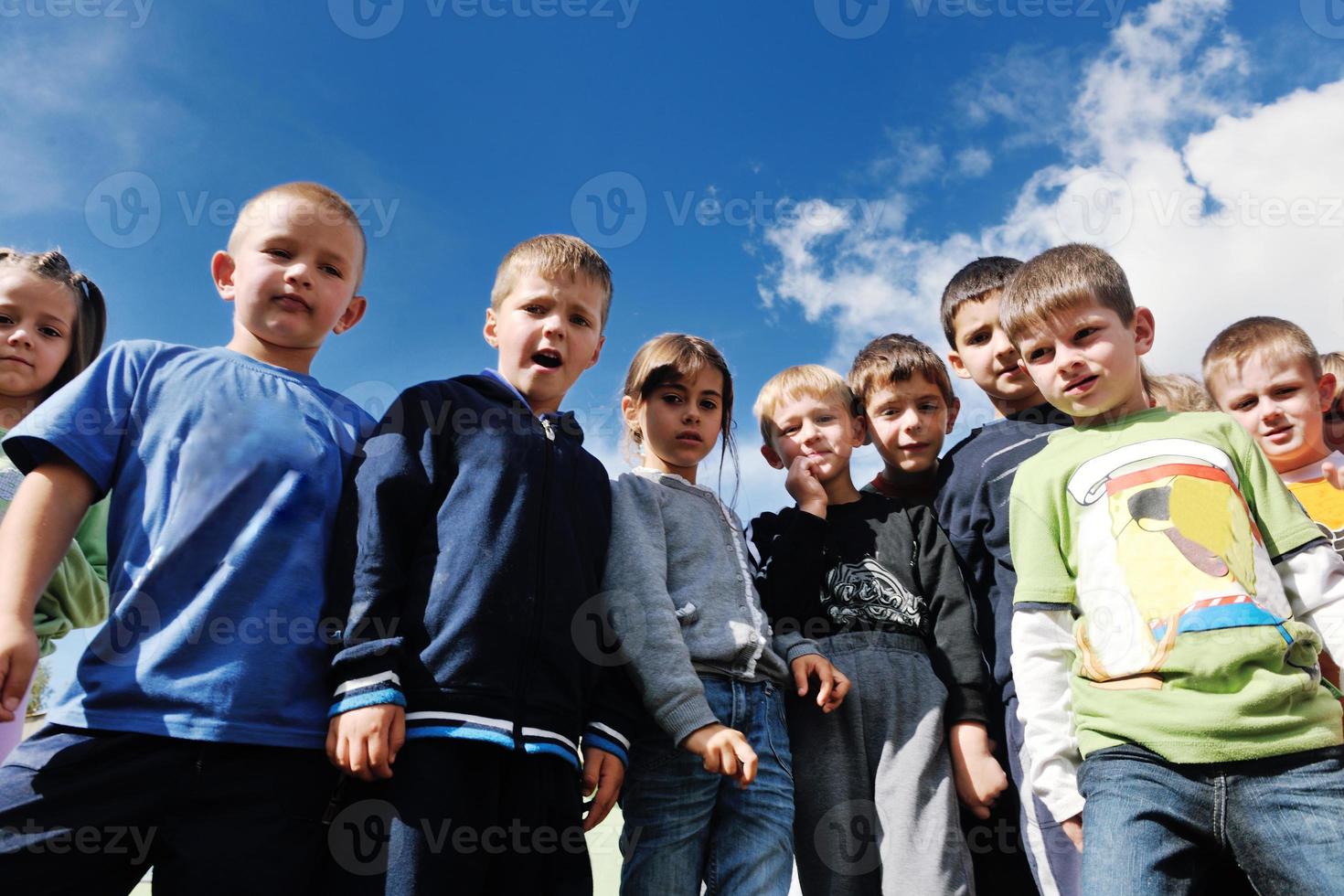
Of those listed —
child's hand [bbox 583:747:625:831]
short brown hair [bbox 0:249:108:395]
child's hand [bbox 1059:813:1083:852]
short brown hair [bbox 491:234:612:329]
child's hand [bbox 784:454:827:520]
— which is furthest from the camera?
child's hand [bbox 784:454:827:520]

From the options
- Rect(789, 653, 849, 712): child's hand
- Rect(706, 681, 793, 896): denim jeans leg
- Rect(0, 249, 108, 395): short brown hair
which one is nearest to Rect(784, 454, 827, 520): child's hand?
Rect(789, 653, 849, 712): child's hand

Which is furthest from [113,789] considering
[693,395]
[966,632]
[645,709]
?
[966,632]

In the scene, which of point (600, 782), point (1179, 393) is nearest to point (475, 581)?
point (600, 782)

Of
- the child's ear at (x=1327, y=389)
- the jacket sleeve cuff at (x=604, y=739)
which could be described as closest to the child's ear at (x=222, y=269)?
the jacket sleeve cuff at (x=604, y=739)

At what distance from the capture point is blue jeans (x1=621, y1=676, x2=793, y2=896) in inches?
88.2

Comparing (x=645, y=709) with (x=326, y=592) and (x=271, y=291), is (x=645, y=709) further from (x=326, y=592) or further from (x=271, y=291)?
(x=271, y=291)

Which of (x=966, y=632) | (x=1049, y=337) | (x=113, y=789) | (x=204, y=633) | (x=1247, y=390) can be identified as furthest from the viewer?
(x=1247, y=390)

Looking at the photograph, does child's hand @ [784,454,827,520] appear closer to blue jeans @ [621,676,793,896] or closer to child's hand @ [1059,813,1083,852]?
blue jeans @ [621,676,793,896]

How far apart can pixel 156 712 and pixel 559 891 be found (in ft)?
3.06

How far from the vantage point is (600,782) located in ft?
6.97

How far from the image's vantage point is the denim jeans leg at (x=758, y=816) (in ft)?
7.43

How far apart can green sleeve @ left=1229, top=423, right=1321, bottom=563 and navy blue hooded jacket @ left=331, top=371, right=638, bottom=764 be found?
1688 millimetres

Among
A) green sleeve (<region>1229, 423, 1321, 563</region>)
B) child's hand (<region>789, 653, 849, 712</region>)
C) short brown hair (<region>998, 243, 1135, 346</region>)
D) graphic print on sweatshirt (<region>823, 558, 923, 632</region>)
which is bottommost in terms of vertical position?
child's hand (<region>789, 653, 849, 712</region>)

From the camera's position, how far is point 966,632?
8.87 feet
